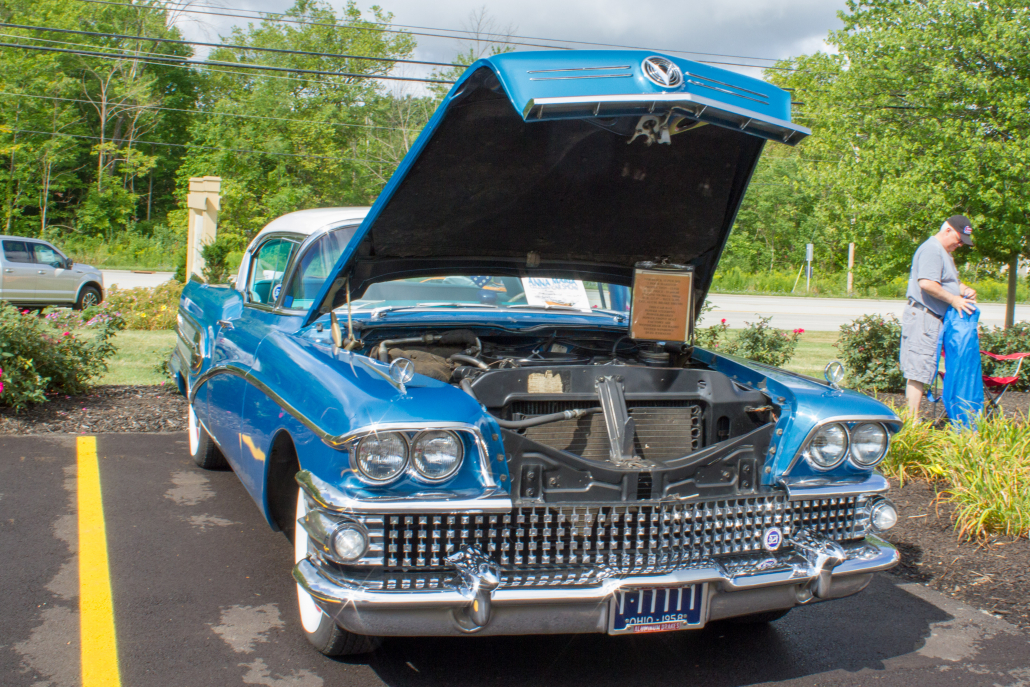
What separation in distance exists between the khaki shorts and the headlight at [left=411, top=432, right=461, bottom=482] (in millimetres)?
4958

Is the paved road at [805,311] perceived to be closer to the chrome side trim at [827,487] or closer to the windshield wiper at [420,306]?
the windshield wiper at [420,306]


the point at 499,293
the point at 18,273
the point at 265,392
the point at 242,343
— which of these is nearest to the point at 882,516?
the point at 499,293

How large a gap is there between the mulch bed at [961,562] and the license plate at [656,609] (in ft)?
6.34

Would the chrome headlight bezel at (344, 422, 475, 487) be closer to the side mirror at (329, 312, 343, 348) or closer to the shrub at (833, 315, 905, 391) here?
the side mirror at (329, 312, 343, 348)

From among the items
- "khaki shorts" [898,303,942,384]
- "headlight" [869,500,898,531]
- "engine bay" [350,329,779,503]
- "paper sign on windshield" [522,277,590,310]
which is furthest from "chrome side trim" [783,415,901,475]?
"khaki shorts" [898,303,942,384]

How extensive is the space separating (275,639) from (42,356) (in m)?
4.88

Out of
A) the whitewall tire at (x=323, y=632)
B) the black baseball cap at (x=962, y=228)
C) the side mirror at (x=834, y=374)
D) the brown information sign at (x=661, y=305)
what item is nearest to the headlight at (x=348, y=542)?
the whitewall tire at (x=323, y=632)

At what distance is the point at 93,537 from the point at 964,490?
4756 mm

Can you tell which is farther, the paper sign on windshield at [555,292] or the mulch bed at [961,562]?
the paper sign on windshield at [555,292]

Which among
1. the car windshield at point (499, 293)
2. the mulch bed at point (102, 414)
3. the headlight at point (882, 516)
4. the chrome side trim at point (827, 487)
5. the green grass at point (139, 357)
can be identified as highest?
the car windshield at point (499, 293)

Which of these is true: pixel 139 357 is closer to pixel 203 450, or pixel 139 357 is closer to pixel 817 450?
pixel 203 450

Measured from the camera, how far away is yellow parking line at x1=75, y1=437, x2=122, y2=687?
118 inches

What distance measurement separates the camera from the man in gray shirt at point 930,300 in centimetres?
632

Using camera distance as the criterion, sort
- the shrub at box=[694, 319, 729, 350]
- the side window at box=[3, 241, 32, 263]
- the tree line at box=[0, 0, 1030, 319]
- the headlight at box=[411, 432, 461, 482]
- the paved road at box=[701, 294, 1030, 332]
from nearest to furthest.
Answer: the headlight at box=[411, 432, 461, 482]
the shrub at box=[694, 319, 729, 350]
the side window at box=[3, 241, 32, 263]
the paved road at box=[701, 294, 1030, 332]
the tree line at box=[0, 0, 1030, 319]
